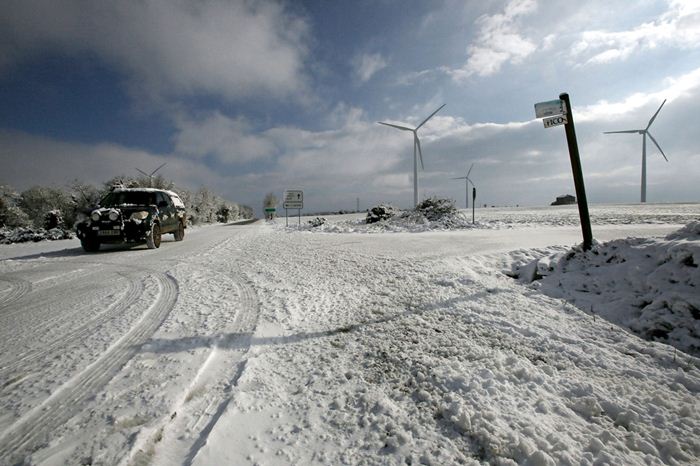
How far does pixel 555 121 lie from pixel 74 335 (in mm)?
7520

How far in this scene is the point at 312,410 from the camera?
181 cm

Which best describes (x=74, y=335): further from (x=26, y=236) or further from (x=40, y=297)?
(x=26, y=236)

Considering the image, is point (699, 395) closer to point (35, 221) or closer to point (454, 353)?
point (454, 353)

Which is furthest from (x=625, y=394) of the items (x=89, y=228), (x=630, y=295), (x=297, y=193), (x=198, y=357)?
(x=297, y=193)

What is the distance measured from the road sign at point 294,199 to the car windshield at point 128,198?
36.3 feet

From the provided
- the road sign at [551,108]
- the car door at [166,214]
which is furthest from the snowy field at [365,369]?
the car door at [166,214]

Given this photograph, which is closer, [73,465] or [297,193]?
[73,465]

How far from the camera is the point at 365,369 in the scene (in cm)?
229

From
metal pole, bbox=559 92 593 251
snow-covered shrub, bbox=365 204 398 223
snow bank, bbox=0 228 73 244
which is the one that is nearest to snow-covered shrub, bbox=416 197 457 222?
snow-covered shrub, bbox=365 204 398 223

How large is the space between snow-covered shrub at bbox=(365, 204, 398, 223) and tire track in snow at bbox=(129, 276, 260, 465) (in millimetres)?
17093

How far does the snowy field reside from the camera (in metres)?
1.53

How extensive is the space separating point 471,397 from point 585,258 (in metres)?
4.17

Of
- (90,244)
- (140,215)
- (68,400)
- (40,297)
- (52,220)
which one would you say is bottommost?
(68,400)

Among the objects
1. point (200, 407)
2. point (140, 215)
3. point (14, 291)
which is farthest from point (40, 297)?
point (140, 215)
